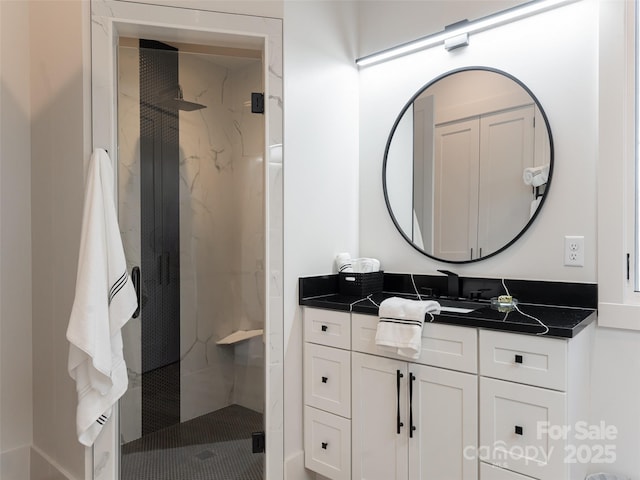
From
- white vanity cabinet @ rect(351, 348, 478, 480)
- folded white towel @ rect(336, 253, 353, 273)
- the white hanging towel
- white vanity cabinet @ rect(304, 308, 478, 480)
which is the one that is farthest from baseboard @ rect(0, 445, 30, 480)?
folded white towel @ rect(336, 253, 353, 273)

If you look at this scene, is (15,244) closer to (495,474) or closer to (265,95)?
(265,95)

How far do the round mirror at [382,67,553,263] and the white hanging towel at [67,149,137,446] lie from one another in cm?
146

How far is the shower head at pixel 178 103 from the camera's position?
2.44 metres

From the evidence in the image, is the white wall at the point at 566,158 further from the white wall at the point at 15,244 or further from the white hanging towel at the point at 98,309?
the white wall at the point at 15,244

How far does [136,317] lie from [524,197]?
2031 mm

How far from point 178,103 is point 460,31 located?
1.54 metres

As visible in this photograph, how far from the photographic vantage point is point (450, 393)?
1790mm

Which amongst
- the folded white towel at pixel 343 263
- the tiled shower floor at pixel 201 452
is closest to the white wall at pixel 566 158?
the folded white towel at pixel 343 263

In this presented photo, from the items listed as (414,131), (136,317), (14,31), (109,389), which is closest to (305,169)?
(414,131)

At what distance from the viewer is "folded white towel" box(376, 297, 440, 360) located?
6.00 ft

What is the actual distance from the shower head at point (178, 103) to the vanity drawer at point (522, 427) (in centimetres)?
200

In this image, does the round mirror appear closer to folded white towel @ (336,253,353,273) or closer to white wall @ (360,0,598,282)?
white wall @ (360,0,598,282)

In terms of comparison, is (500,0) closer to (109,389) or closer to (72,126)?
(72,126)

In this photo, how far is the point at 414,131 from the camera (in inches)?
98.6
